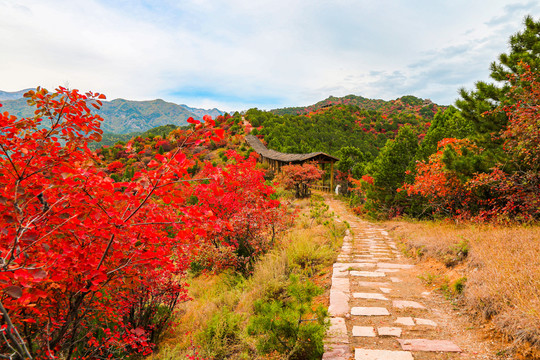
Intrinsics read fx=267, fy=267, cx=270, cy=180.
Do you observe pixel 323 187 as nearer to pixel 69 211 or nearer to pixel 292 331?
pixel 292 331

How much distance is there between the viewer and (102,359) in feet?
9.77

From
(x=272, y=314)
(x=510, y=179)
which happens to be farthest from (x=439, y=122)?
(x=272, y=314)

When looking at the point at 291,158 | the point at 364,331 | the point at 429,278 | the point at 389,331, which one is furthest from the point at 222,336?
the point at 291,158

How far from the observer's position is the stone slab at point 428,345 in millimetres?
2633

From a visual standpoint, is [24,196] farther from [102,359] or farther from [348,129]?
[348,129]

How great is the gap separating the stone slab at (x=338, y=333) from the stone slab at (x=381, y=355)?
23cm

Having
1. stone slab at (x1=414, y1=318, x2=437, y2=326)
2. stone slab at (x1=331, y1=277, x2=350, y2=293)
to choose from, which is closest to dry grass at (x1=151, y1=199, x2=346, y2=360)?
stone slab at (x1=331, y1=277, x2=350, y2=293)

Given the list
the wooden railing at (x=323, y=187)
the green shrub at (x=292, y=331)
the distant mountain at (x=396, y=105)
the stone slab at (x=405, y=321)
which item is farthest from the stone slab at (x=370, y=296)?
the distant mountain at (x=396, y=105)

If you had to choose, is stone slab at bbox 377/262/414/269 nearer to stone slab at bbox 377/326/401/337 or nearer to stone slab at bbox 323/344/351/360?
stone slab at bbox 377/326/401/337

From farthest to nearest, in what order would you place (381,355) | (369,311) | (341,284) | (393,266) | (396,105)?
1. (396,105)
2. (393,266)
3. (341,284)
4. (369,311)
5. (381,355)

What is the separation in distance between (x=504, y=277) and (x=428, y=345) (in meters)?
1.31

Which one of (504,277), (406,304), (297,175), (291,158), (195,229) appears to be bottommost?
(406,304)

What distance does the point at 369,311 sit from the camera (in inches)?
137

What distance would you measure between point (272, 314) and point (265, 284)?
171 centimetres
